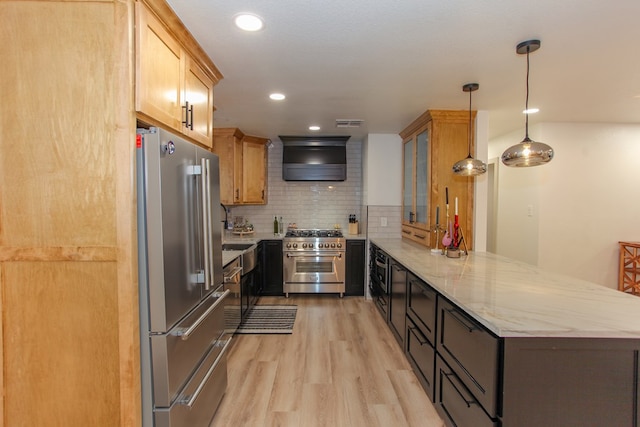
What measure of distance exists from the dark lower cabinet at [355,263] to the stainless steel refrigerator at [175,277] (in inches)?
111

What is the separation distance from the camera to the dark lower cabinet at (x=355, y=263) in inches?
180

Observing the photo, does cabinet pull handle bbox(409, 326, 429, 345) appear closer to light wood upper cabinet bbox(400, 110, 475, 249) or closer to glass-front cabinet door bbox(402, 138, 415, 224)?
light wood upper cabinet bbox(400, 110, 475, 249)

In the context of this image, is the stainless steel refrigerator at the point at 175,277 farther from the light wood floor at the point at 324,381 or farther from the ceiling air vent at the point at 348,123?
the ceiling air vent at the point at 348,123

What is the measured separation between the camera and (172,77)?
168 centimetres

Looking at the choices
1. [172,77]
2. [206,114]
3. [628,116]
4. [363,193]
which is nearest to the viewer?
[172,77]

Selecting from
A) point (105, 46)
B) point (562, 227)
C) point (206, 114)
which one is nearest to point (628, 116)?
point (562, 227)

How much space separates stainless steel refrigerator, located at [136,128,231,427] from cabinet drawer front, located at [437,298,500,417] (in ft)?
4.64

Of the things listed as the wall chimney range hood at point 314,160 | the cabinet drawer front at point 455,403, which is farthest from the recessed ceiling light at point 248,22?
the wall chimney range hood at point 314,160

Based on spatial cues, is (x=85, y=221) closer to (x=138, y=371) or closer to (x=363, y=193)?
(x=138, y=371)

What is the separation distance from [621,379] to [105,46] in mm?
2596

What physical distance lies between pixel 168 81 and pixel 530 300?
2.24m

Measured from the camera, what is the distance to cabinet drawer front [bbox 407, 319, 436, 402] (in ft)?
7.00

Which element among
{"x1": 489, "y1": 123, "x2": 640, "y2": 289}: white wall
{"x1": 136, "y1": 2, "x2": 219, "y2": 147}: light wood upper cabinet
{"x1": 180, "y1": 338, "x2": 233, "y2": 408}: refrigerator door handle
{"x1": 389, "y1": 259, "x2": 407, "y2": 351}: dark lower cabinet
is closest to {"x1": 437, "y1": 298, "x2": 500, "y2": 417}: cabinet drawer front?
{"x1": 389, "y1": 259, "x2": 407, "y2": 351}: dark lower cabinet

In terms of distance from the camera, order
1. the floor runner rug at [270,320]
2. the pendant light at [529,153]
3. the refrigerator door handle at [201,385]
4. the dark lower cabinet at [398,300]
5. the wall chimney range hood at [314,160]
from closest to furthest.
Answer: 1. the refrigerator door handle at [201,385]
2. the pendant light at [529,153]
3. the dark lower cabinet at [398,300]
4. the floor runner rug at [270,320]
5. the wall chimney range hood at [314,160]
